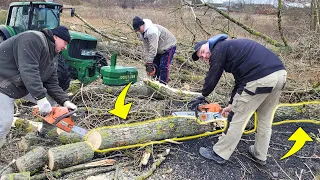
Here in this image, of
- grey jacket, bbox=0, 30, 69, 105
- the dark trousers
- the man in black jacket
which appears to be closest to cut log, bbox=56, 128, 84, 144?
grey jacket, bbox=0, 30, 69, 105

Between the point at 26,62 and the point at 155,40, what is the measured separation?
2.78 meters

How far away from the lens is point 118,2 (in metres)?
25.8

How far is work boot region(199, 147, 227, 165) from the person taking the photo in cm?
341

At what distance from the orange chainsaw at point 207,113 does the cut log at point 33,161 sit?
65.1 inches

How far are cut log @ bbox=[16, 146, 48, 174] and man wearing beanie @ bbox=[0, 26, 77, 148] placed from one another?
1.21ft

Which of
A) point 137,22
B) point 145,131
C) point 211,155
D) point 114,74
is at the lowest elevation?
point 211,155

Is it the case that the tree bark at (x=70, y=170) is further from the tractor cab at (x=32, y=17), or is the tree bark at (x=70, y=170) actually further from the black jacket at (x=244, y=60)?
the tractor cab at (x=32, y=17)

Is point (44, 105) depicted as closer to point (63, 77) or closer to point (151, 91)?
point (63, 77)

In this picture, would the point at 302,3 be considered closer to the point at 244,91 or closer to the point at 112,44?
the point at 112,44

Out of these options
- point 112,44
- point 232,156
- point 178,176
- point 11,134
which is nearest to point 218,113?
point 232,156

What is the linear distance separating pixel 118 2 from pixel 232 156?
2417 centimetres

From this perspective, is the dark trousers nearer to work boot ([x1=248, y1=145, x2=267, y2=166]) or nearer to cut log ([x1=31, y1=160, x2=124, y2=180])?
work boot ([x1=248, y1=145, x2=267, y2=166])

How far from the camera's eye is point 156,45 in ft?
17.4

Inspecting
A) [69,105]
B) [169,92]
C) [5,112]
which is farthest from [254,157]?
[5,112]
